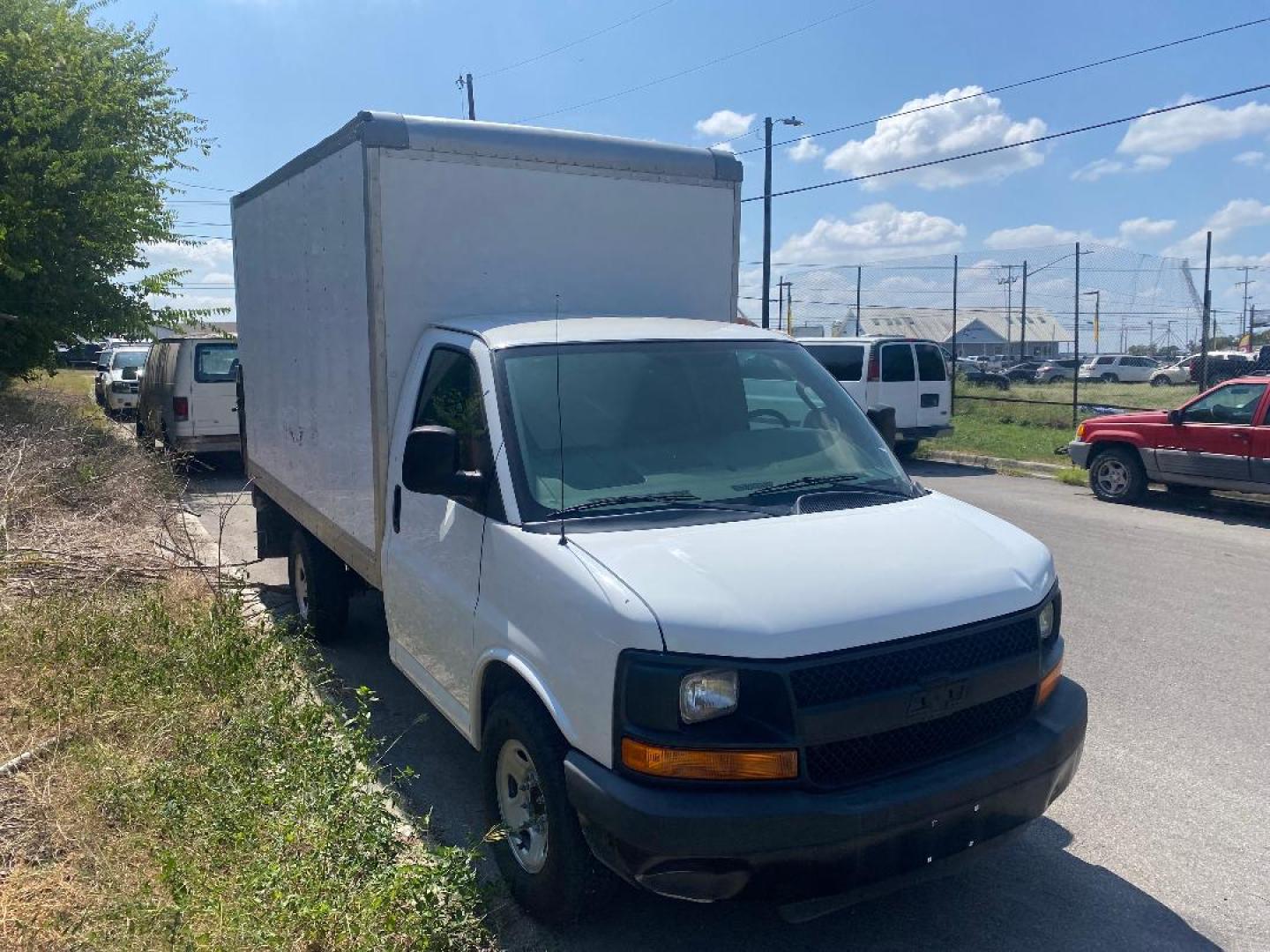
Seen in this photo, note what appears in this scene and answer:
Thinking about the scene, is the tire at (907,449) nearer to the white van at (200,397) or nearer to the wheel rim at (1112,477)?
the wheel rim at (1112,477)

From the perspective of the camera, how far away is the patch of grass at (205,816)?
3172 mm

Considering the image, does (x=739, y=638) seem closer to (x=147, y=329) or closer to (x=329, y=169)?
(x=329, y=169)

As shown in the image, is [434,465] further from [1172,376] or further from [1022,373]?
[1022,373]

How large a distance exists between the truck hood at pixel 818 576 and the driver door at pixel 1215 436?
9544 mm

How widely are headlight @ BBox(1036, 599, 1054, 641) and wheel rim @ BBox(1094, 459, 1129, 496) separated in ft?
34.5

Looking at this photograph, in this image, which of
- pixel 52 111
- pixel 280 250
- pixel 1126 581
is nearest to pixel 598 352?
pixel 280 250

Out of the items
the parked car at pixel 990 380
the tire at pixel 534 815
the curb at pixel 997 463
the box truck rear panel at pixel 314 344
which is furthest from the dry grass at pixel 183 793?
the parked car at pixel 990 380

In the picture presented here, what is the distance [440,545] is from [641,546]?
1275 millimetres

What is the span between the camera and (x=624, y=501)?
12.3 ft

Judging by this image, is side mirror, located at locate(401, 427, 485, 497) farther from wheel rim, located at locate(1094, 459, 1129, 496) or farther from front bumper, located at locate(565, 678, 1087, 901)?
wheel rim, located at locate(1094, 459, 1129, 496)

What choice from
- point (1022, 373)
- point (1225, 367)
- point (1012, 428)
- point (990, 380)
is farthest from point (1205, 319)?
point (1022, 373)

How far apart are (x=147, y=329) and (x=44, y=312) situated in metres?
1.41

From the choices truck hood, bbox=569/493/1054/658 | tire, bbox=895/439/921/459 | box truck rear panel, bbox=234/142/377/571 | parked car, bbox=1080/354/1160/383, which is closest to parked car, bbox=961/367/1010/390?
parked car, bbox=1080/354/1160/383

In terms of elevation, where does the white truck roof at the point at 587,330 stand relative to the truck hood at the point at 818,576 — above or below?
above
